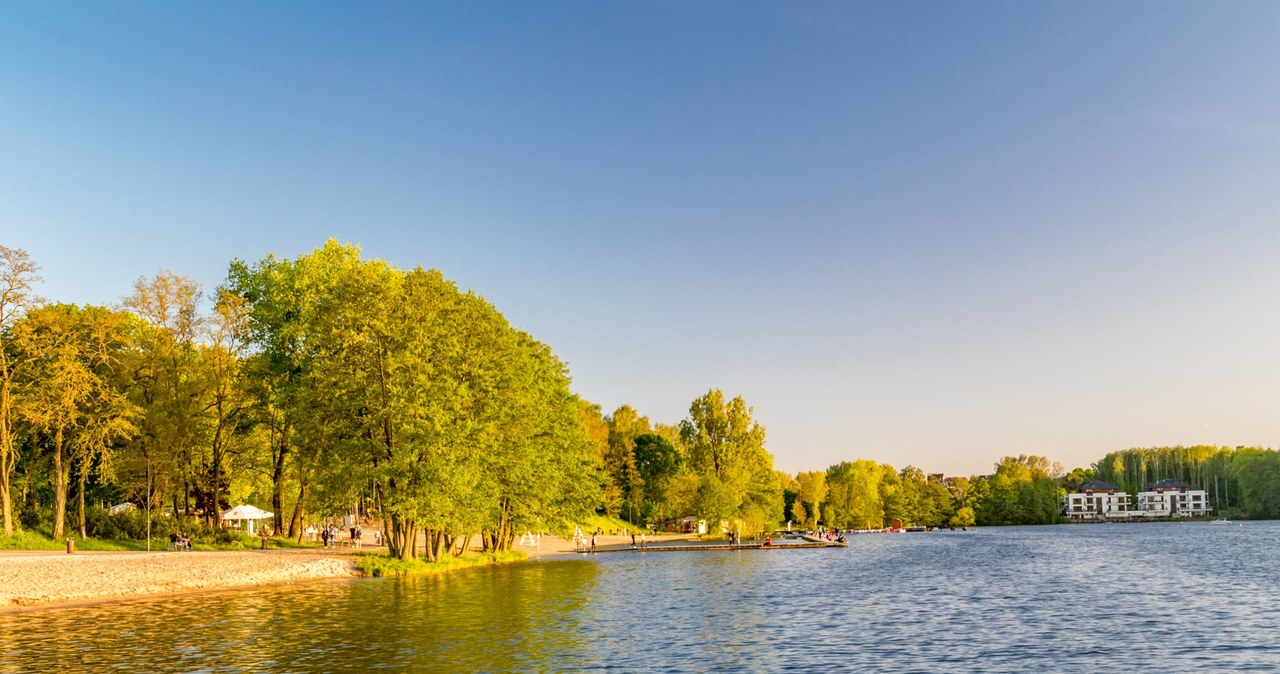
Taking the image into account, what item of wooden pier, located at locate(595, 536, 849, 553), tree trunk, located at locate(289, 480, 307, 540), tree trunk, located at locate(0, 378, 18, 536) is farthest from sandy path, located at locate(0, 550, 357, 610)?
wooden pier, located at locate(595, 536, 849, 553)

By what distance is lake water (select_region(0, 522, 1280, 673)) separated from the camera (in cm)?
2791

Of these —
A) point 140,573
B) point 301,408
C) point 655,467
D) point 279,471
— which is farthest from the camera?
point 655,467

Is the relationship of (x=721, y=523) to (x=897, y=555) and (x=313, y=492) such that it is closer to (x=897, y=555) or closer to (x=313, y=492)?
(x=897, y=555)

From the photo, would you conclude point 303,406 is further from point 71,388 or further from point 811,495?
point 811,495

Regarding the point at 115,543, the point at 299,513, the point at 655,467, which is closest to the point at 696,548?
the point at 299,513

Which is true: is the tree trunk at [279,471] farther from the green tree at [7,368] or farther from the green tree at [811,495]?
the green tree at [811,495]

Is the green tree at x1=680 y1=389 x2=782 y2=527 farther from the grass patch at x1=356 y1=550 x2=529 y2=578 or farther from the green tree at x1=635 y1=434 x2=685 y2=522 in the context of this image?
the grass patch at x1=356 y1=550 x2=529 y2=578

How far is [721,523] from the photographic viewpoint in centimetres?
12362

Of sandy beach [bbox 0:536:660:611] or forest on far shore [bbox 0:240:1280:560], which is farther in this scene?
forest on far shore [bbox 0:240:1280:560]

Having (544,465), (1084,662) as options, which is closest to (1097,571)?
(544,465)

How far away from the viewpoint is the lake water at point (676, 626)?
Result: 2791 cm

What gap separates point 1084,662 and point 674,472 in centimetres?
13321

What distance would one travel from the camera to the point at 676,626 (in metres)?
37.0

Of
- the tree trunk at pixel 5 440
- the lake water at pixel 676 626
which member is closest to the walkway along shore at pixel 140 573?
the lake water at pixel 676 626
